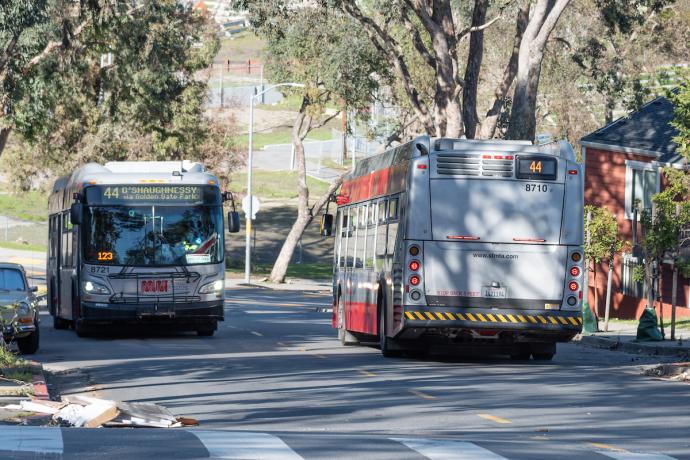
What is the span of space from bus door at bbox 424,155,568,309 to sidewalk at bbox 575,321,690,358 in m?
4.46

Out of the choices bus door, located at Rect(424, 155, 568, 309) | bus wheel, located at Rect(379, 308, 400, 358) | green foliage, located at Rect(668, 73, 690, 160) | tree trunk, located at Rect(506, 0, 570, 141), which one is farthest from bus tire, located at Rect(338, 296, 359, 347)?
tree trunk, located at Rect(506, 0, 570, 141)

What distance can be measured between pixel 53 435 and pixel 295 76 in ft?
147

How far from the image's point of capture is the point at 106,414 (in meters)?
12.9

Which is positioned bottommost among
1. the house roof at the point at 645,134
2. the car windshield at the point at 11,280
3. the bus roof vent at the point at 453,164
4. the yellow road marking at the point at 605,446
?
the yellow road marking at the point at 605,446

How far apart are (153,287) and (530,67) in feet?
44.1

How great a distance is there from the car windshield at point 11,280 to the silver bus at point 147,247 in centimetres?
283

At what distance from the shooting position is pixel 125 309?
2661 centimetres

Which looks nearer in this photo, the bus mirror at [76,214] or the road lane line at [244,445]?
the road lane line at [244,445]

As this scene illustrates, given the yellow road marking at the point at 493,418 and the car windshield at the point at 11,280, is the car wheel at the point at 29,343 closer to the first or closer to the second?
the car windshield at the point at 11,280

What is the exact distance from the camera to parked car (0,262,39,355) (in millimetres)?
22141

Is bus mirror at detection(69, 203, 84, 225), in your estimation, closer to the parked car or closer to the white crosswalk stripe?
the parked car

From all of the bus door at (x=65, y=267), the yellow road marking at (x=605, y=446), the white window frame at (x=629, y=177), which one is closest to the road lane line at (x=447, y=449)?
the yellow road marking at (x=605, y=446)

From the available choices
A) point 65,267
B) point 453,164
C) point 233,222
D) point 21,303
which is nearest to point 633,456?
point 453,164

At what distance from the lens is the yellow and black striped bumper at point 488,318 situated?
20422 millimetres
